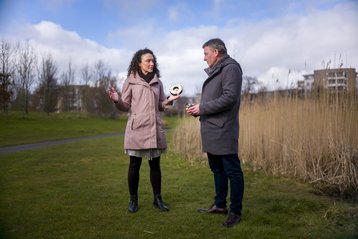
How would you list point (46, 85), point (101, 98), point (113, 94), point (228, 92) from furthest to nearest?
point (101, 98), point (46, 85), point (113, 94), point (228, 92)

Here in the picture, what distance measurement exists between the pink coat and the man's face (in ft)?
2.25

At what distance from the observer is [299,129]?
5.75 meters

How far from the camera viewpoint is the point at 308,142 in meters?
5.48

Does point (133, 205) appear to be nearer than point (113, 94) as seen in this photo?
No

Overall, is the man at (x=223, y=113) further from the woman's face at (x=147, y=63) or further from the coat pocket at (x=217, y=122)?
the woman's face at (x=147, y=63)

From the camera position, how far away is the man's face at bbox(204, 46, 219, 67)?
3.46 metres

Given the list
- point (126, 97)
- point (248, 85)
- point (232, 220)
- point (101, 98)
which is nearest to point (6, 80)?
point (126, 97)

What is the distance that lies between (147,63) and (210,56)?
2.53 ft

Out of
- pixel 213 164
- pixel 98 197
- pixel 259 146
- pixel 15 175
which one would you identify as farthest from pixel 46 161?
pixel 213 164

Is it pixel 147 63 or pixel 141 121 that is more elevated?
pixel 147 63

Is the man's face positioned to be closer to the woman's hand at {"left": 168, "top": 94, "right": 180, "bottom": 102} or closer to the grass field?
the woman's hand at {"left": 168, "top": 94, "right": 180, "bottom": 102}

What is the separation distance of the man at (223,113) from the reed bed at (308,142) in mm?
2031

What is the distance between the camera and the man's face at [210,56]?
346cm

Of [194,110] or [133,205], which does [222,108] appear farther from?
[133,205]
